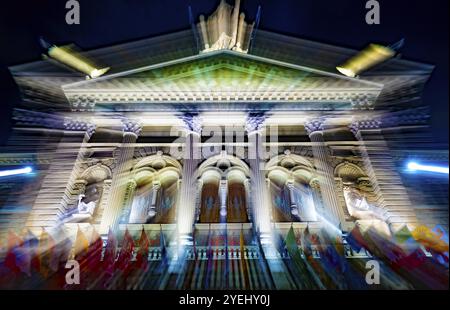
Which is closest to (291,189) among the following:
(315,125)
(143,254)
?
(315,125)

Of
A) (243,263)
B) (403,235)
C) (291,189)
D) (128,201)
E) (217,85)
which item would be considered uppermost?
(217,85)

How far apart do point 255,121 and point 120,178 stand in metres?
7.19

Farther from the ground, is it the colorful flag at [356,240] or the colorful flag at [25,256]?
the colorful flag at [356,240]

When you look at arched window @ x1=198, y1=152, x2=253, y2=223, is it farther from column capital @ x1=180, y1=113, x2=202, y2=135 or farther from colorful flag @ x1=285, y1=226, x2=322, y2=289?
colorful flag @ x1=285, y1=226, x2=322, y2=289

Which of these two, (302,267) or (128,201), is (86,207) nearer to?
(128,201)

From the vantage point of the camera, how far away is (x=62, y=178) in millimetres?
14633

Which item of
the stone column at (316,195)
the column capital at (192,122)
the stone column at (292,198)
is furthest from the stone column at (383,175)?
the column capital at (192,122)

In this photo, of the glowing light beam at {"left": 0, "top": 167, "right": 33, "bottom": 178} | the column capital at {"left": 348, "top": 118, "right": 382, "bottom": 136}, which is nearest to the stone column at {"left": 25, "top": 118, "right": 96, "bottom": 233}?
the glowing light beam at {"left": 0, "top": 167, "right": 33, "bottom": 178}

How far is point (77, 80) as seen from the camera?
55.7ft

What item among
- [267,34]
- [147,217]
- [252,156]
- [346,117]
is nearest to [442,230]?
[346,117]

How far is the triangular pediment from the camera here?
53.9 feet

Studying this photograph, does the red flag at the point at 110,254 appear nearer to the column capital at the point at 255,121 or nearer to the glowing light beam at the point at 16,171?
the glowing light beam at the point at 16,171

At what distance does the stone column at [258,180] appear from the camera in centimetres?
1312

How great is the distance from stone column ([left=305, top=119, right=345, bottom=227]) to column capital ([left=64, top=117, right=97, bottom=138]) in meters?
11.4
